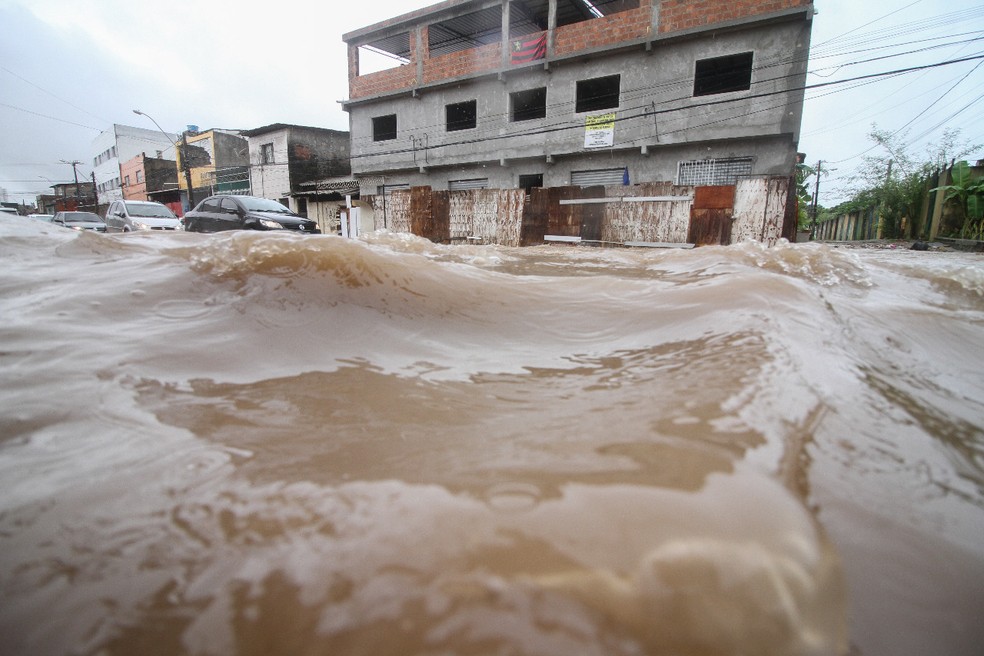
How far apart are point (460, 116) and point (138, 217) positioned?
9998mm

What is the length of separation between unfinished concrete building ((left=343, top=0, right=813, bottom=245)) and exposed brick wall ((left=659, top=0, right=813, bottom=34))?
0.08 ft

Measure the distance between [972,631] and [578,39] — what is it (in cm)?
1481

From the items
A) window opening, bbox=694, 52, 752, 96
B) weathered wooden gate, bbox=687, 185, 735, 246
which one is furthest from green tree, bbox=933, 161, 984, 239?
weathered wooden gate, bbox=687, 185, 735, 246

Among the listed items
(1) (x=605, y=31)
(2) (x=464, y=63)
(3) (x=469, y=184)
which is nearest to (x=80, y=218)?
(3) (x=469, y=184)

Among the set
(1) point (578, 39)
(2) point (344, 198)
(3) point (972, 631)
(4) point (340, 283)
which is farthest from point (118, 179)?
(3) point (972, 631)

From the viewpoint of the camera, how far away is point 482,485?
82 centimetres

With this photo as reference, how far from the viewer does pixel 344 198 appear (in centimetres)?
1948

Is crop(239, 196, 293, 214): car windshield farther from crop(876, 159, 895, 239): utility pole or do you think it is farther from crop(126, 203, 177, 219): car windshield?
crop(876, 159, 895, 239): utility pole

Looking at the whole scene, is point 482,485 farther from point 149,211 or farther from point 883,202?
point 883,202

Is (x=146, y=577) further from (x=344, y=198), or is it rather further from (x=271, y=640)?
(x=344, y=198)

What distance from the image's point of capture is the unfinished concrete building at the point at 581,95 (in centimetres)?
1078

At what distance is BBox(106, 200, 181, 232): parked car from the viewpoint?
10.6 metres

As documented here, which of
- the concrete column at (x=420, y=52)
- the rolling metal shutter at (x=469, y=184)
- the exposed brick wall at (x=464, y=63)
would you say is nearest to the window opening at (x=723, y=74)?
the exposed brick wall at (x=464, y=63)

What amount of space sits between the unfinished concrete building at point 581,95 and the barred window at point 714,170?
0.08 feet
